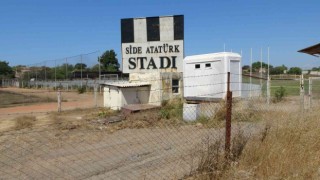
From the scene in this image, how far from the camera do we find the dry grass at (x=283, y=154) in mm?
5676

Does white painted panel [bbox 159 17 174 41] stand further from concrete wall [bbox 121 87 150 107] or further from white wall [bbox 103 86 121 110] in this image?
white wall [bbox 103 86 121 110]

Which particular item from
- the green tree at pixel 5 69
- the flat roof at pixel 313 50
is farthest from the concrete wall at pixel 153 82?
the green tree at pixel 5 69

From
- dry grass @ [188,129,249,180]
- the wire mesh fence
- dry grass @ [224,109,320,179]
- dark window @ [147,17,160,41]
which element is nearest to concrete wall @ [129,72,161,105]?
dark window @ [147,17,160,41]

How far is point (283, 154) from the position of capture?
616 cm

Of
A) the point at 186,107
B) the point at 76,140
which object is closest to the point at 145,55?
the point at 186,107

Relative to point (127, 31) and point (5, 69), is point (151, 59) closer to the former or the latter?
point (127, 31)

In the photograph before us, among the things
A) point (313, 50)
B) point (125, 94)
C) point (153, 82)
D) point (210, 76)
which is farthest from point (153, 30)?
point (313, 50)

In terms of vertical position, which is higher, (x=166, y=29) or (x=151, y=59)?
(x=166, y=29)

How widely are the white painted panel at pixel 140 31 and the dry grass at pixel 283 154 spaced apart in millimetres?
13889

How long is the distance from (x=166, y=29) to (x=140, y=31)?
4.69 feet

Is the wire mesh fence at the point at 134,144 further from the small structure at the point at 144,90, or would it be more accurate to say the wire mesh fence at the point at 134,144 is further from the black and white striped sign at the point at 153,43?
the black and white striped sign at the point at 153,43

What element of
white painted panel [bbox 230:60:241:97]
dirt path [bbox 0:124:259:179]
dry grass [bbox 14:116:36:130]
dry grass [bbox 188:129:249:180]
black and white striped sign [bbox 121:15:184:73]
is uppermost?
black and white striped sign [bbox 121:15:184:73]

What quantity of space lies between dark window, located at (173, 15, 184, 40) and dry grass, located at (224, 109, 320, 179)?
13031 mm

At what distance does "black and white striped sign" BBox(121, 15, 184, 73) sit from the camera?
20297mm
